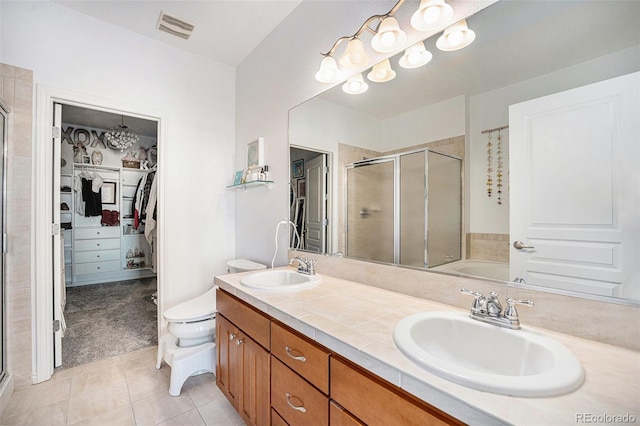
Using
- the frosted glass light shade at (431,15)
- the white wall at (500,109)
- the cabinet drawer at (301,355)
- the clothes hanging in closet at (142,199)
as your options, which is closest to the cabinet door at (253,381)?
the cabinet drawer at (301,355)

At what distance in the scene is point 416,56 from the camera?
1.31m

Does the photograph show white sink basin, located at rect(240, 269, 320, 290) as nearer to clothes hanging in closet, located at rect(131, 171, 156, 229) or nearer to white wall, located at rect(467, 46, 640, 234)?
white wall, located at rect(467, 46, 640, 234)

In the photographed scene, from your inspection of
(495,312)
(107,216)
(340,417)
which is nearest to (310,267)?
(340,417)

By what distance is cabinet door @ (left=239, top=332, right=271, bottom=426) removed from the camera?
123cm

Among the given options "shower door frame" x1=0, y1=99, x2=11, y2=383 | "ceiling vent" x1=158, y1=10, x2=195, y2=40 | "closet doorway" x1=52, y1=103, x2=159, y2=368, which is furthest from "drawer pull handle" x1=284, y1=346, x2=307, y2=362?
"closet doorway" x1=52, y1=103, x2=159, y2=368

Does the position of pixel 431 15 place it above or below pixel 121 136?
below

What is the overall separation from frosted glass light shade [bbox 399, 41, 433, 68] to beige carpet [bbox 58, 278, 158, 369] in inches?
117

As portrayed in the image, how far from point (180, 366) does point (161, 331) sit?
71 cm

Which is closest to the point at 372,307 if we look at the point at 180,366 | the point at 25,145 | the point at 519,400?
the point at 519,400

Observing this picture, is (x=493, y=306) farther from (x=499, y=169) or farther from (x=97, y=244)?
(x=97, y=244)

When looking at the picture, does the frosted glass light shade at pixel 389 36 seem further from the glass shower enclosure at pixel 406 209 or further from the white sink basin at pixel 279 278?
the white sink basin at pixel 279 278

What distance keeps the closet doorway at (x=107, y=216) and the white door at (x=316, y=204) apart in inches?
90.7

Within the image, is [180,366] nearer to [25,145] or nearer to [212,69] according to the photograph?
[25,145]

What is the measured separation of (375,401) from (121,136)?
4956 millimetres
